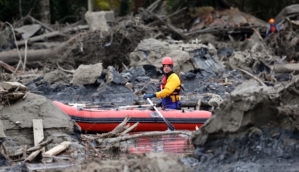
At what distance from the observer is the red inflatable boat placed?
41.3 feet

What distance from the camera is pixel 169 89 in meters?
13.5

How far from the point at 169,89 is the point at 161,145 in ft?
12.0

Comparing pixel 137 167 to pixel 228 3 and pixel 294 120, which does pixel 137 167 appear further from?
pixel 228 3

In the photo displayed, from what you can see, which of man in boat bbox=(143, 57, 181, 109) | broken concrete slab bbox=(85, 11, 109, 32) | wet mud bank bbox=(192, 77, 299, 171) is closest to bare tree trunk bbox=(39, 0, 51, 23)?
broken concrete slab bbox=(85, 11, 109, 32)

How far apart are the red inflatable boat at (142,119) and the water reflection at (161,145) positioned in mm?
2210

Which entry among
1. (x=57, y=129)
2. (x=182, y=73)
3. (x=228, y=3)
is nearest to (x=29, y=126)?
(x=57, y=129)

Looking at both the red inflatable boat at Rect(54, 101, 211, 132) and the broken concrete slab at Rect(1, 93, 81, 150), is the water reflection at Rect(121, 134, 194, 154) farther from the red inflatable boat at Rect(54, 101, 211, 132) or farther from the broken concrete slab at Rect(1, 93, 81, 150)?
the red inflatable boat at Rect(54, 101, 211, 132)

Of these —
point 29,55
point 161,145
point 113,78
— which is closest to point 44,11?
point 29,55

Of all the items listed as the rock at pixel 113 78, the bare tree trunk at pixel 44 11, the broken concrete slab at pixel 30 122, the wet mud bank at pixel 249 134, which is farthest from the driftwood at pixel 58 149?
the bare tree trunk at pixel 44 11

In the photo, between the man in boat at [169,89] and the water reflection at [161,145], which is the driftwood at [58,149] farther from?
the man in boat at [169,89]

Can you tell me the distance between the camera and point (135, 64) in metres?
21.0

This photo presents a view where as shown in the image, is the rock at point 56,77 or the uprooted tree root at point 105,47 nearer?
the rock at point 56,77

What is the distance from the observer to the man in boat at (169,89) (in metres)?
13.5

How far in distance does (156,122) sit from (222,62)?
9881 mm
